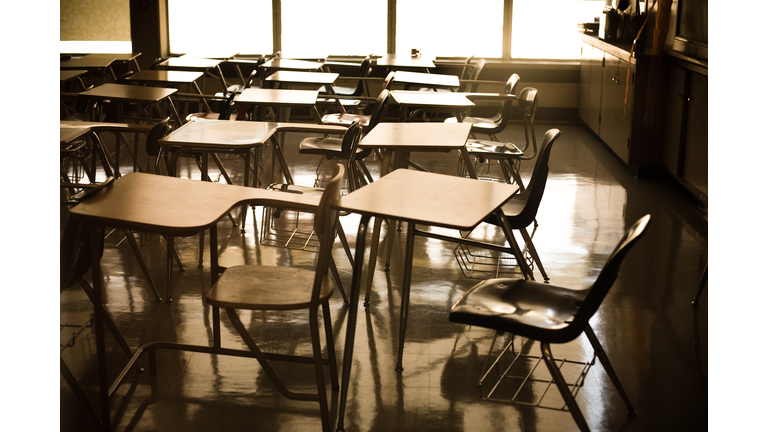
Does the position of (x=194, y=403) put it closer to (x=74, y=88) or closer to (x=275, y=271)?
(x=275, y=271)

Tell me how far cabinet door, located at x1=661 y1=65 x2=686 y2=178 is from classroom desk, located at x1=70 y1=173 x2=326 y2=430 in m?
3.90

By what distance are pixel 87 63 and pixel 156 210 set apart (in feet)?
19.1

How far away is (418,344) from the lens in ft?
9.89

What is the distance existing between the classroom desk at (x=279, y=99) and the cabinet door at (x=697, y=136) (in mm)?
2663

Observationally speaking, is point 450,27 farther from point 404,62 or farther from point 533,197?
point 533,197

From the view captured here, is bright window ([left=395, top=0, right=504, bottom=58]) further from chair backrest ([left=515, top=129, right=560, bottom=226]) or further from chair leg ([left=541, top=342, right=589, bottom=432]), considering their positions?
chair leg ([left=541, top=342, right=589, bottom=432])

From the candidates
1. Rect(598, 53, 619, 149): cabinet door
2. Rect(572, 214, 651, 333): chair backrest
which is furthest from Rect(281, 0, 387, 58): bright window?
Rect(572, 214, 651, 333): chair backrest

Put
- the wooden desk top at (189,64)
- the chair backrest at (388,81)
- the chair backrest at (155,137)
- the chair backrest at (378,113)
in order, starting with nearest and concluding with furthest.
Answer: the chair backrest at (155,137) < the chair backrest at (378,113) < the chair backrest at (388,81) < the wooden desk top at (189,64)

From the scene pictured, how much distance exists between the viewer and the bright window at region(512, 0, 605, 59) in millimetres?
8984

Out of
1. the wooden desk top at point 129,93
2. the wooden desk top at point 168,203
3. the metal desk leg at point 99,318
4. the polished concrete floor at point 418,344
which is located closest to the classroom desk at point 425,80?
the polished concrete floor at point 418,344

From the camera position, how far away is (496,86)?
899 cm

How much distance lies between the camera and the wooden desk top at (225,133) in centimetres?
347

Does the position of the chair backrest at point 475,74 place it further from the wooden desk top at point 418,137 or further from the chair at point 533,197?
the chair at point 533,197
